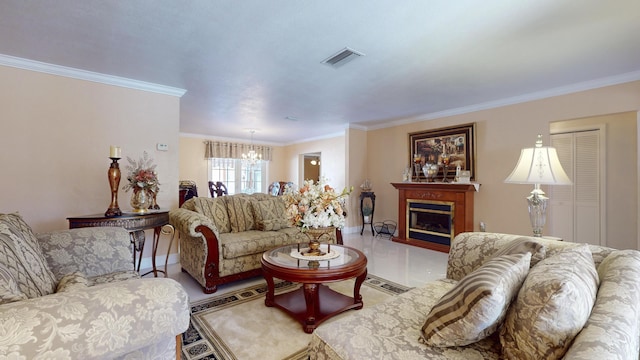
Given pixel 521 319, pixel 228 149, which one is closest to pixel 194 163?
pixel 228 149

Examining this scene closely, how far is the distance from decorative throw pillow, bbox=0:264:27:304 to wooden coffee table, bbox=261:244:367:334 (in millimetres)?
1398

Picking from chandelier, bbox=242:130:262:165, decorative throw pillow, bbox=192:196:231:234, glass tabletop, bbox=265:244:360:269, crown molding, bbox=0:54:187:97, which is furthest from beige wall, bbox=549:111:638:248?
chandelier, bbox=242:130:262:165

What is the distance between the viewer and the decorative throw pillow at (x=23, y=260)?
1150mm

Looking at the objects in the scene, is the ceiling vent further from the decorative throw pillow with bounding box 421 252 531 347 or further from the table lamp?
the decorative throw pillow with bounding box 421 252 531 347

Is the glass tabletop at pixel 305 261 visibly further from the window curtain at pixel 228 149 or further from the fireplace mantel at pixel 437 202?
the window curtain at pixel 228 149

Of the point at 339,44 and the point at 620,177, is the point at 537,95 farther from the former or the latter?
the point at 339,44

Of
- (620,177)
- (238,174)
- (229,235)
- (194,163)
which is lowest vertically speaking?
(229,235)

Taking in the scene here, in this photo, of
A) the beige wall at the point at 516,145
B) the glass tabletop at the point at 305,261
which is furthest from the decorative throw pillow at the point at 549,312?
the beige wall at the point at 516,145

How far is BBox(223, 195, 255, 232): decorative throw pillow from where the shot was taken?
3.51 metres

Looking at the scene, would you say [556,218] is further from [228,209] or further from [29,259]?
[29,259]

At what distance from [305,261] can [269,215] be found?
4.78ft

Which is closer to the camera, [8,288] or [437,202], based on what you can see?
[8,288]

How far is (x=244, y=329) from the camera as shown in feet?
6.84

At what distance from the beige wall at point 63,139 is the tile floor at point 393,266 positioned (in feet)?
3.63
